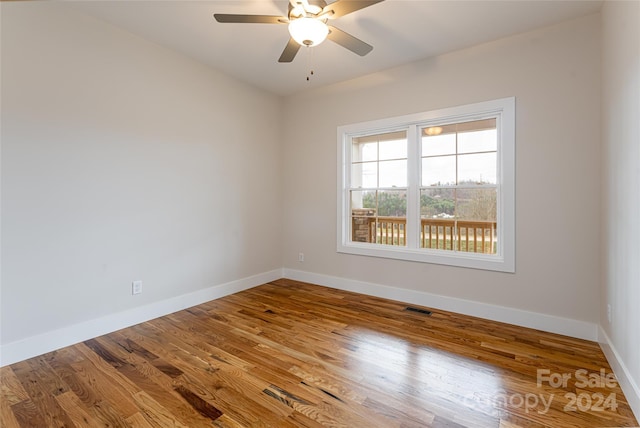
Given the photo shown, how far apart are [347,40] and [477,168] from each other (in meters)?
1.92

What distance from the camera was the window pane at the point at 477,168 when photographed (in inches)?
122

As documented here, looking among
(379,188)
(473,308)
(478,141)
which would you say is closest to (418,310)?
(473,308)

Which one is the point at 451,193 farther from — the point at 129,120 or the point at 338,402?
the point at 129,120

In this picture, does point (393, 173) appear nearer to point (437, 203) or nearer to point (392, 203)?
point (392, 203)

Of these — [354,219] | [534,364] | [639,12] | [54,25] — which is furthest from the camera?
[354,219]

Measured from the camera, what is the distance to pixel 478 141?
3.18 m

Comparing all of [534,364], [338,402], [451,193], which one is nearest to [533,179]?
Result: [451,193]

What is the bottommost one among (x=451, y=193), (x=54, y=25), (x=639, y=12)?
(x=451, y=193)

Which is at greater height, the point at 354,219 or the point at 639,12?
A: the point at 639,12

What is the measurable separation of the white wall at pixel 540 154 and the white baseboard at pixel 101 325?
2186mm

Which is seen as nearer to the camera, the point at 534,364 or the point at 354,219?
the point at 534,364

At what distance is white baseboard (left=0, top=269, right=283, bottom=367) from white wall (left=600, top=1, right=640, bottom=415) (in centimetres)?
365

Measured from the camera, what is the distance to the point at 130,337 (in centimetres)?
263

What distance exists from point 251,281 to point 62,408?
245 cm
